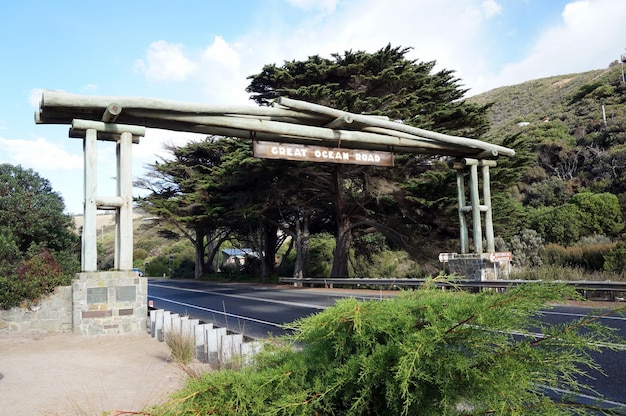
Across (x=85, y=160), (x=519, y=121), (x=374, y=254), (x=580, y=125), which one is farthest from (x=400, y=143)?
(x=519, y=121)

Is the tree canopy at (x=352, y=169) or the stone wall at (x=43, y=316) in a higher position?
the tree canopy at (x=352, y=169)

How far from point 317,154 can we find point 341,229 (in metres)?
12.2

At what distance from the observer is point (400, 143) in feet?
49.4

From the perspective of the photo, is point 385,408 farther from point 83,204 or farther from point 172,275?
point 172,275

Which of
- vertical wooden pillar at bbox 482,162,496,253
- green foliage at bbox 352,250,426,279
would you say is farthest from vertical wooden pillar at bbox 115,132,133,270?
green foliage at bbox 352,250,426,279

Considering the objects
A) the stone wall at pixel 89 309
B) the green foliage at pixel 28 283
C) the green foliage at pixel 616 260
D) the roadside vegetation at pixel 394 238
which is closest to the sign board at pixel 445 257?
the roadside vegetation at pixel 394 238

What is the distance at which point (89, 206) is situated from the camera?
35.1 feet

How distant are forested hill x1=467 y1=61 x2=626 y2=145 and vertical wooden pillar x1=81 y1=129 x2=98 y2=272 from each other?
23.5 meters

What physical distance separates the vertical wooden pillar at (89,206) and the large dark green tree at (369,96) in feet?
38.9

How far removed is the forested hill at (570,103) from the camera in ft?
145

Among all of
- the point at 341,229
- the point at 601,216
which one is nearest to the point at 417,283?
the point at 341,229

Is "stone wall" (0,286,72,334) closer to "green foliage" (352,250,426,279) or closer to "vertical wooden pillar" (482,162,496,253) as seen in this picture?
"vertical wooden pillar" (482,162,496,253)

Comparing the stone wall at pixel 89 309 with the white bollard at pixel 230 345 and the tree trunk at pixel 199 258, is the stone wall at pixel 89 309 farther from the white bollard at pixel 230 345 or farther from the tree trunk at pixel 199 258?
the tree trunk at pixel 199 258

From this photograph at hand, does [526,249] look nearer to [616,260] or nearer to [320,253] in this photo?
[616,260]
